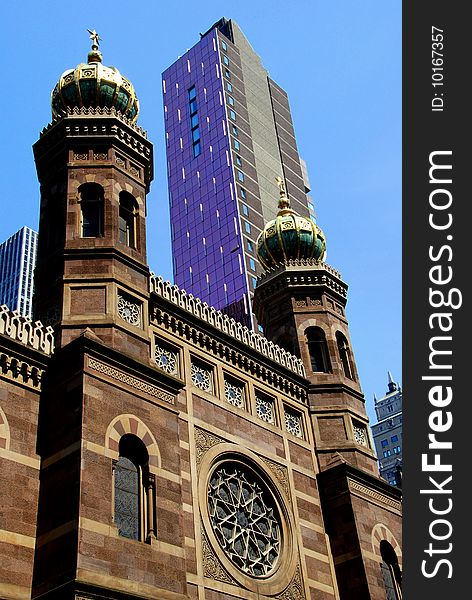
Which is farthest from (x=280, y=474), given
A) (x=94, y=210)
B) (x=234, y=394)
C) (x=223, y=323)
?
(x=94, y=210)

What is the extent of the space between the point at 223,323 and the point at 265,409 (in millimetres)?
2430

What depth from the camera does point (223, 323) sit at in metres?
20.2

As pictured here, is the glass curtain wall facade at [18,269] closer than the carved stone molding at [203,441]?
No

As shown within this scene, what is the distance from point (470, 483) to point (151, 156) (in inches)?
493

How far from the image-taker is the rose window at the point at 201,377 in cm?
1844

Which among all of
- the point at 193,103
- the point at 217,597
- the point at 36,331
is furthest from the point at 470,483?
the point at 193,103

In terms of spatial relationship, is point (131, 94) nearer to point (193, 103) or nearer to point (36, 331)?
point (36, 331)

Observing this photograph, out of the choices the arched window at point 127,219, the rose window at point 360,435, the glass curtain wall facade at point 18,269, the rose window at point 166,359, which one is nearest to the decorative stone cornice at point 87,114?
the arched window at point 127,219

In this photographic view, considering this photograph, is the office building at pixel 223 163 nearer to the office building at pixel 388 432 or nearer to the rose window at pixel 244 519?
the office building at pixel 388 432

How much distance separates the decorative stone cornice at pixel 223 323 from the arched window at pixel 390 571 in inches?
201

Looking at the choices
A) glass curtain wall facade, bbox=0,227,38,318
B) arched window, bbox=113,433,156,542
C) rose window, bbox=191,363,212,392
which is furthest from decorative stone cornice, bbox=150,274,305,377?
glass curtain wall facade, bbox=0,227,38,318

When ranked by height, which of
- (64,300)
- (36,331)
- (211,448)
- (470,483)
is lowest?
(470,483)

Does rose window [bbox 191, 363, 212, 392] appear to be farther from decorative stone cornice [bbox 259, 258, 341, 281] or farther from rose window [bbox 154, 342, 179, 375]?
decorative stone cornice [bbox 259, 258, 341, 281]

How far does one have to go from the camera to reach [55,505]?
13.3 metres
